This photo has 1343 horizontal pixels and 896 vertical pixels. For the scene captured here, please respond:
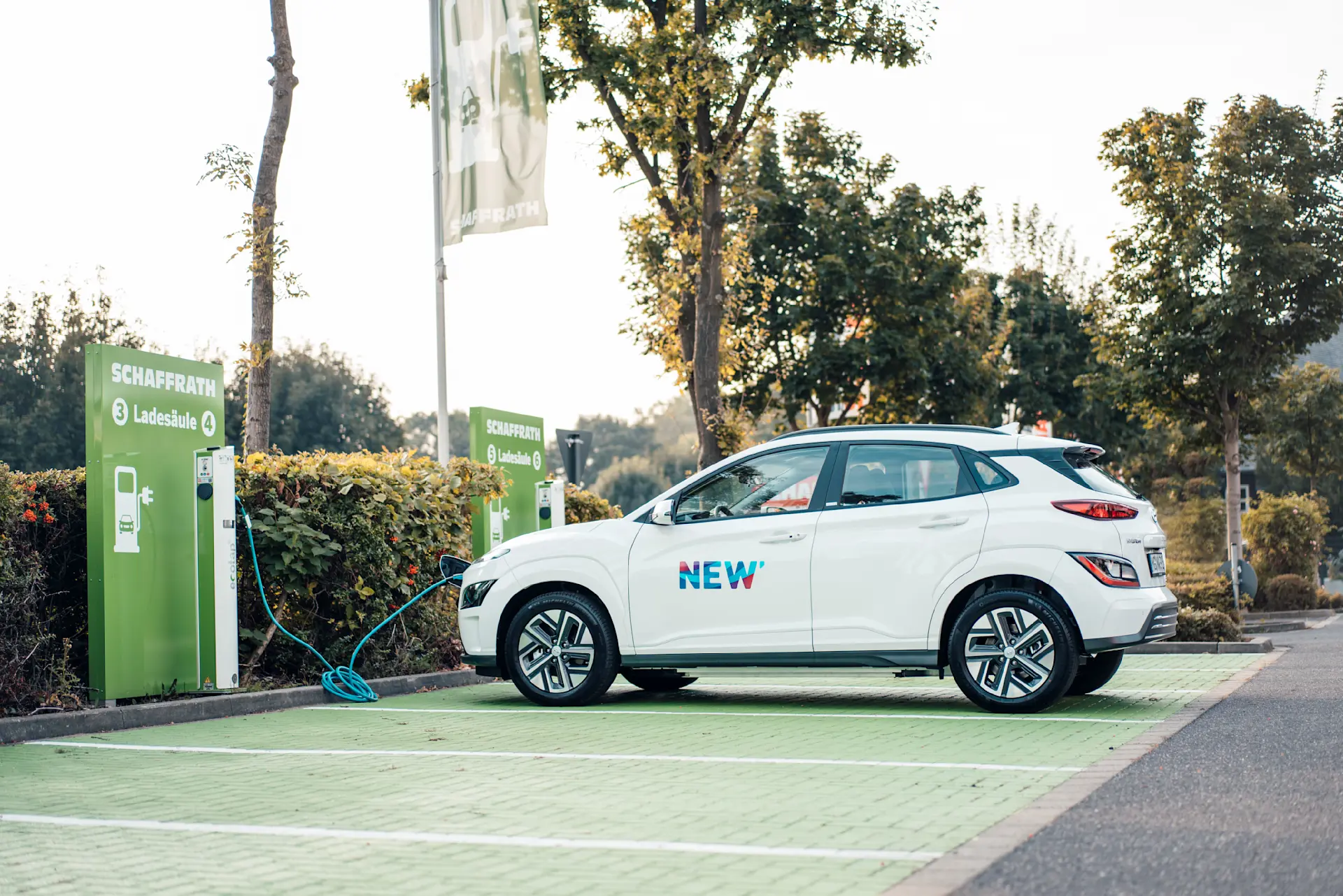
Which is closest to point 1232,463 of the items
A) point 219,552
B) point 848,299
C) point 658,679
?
point 848,299

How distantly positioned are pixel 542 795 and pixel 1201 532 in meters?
36.5

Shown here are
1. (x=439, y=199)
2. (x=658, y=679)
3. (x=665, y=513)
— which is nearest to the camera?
(x=665, y=513)

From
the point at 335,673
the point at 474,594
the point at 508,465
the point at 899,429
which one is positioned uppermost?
the point at 508,465

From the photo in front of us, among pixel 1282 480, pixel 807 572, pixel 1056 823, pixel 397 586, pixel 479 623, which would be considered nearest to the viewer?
pixel 1056 823

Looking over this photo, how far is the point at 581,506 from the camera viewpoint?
17.9 meters

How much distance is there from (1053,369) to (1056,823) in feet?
148

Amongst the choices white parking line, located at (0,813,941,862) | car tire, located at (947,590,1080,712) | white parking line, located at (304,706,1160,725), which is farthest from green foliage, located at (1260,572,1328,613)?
white parking line, located at (0,813,941,862)

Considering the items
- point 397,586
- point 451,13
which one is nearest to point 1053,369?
point 451,13

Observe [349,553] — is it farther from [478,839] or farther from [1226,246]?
[1226,246]

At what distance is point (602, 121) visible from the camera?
24.9 metres

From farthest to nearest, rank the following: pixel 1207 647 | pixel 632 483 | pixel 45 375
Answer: pixel 632 483 < pixel 45 375 < pixel 1207 647

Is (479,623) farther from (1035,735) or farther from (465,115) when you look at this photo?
(465,115)

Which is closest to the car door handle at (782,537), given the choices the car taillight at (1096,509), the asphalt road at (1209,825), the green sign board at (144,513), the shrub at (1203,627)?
the car taillight at (1096,509)

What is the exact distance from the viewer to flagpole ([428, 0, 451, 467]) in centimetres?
1642
